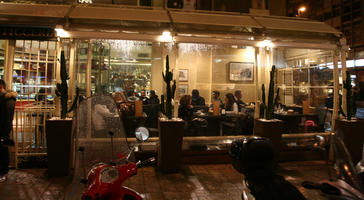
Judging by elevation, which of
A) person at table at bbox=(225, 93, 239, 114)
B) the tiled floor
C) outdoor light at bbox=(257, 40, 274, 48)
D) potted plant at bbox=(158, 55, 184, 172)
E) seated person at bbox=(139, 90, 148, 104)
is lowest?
the tiled floor

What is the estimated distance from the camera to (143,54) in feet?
24.9

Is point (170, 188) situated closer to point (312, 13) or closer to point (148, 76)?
point (148, 76)

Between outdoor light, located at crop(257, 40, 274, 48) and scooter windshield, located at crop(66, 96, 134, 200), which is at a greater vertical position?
outdoor light, located at crop(257, 40, 274, 48)

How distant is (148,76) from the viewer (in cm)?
755

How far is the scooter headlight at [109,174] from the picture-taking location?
243 cm

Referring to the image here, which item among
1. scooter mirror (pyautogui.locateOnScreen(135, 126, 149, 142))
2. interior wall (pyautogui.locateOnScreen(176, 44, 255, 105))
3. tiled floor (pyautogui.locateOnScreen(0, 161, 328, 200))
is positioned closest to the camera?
scooter mirror (pyautogui.locateOnScreen(135, 126, 149, 142))

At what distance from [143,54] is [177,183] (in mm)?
4276

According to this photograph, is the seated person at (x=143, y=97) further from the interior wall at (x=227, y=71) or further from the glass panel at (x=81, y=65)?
the interior wall at (x=227, y=71)

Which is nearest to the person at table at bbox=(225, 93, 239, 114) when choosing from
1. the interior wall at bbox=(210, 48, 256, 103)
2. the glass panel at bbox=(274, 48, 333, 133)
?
the interior wall at bbox=(210, 48, 256, 103)

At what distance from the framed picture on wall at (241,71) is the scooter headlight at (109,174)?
6.53m

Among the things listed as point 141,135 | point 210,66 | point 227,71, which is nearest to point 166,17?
point 210,66

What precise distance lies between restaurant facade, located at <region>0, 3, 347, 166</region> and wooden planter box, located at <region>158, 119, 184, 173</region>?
0.61 metres

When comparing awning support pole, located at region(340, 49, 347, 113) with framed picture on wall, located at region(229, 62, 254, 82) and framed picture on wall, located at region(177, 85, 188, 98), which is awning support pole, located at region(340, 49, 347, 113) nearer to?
framed picture on wall, located at region(229, 62, 254, 82)

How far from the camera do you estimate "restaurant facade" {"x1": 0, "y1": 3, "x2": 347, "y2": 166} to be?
5.53 meters
